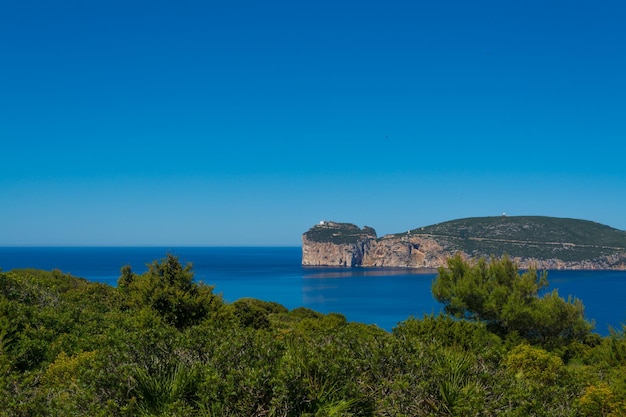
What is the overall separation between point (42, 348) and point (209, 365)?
771cm

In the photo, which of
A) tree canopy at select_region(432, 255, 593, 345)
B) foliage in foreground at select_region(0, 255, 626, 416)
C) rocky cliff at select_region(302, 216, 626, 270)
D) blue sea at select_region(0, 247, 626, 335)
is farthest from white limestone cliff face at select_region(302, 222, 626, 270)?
foliage in foreground at select_region(0, 255, 626, 416)

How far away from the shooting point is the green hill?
414 feet

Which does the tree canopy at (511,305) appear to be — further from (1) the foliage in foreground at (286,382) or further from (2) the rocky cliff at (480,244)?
(2) the rocky cliff at (480,244)

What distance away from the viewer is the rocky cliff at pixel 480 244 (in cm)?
12594

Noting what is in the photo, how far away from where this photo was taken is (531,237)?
13175cm

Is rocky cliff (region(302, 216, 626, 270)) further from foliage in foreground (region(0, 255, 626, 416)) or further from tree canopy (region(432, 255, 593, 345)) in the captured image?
foliage in foreground (region(0, 255, 626, 416))

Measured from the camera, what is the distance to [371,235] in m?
161

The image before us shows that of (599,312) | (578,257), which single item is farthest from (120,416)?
(578,257)

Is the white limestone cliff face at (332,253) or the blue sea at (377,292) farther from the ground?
the white limestone cliff face at (332,253)

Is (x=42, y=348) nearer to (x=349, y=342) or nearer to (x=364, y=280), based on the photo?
(x=349, y=342)

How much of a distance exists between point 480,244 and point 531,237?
14923mm

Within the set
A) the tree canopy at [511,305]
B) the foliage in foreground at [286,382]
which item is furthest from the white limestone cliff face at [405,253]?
the foliage in foreground at [286,382]

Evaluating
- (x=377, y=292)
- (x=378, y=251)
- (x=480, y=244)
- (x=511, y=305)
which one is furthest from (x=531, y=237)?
(x=511, y=305)

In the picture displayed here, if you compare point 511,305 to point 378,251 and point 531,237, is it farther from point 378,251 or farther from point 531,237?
point 378,251
